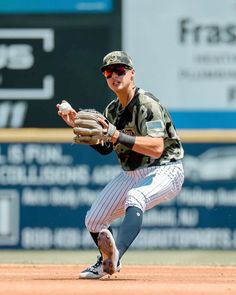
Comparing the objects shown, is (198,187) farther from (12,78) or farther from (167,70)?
(12,78)

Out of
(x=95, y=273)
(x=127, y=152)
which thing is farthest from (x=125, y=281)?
(x=127, y=152)

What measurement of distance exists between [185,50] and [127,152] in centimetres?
437

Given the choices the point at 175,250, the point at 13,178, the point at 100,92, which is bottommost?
the point at 175,250

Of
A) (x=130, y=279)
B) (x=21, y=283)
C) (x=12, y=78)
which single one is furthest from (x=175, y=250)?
(x=21, y=283)

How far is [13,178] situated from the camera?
393 inches

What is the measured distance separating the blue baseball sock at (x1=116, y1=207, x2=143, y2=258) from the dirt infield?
0.69ft

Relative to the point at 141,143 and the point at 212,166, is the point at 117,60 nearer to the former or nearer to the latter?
the point at 141,143

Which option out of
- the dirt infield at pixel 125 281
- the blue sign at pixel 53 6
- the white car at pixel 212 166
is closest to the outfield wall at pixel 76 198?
the white car at pixel 212 166

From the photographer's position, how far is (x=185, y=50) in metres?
10.9

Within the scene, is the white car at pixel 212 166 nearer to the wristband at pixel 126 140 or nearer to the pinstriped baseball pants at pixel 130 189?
the pinstriped baseball pants at pixel 130 189

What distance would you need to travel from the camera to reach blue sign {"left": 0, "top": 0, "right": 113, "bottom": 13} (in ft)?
35.0

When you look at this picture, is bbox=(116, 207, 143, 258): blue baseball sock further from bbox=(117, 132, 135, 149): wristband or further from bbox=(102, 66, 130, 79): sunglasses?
bbox=(102, 66, 130, 79): sunglasses

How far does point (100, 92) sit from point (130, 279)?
410cm

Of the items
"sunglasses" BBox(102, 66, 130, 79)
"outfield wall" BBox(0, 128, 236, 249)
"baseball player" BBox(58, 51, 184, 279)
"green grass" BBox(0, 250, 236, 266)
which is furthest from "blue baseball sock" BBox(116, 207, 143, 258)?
"outfield wall" BBox(0, 128, 236, 249)
